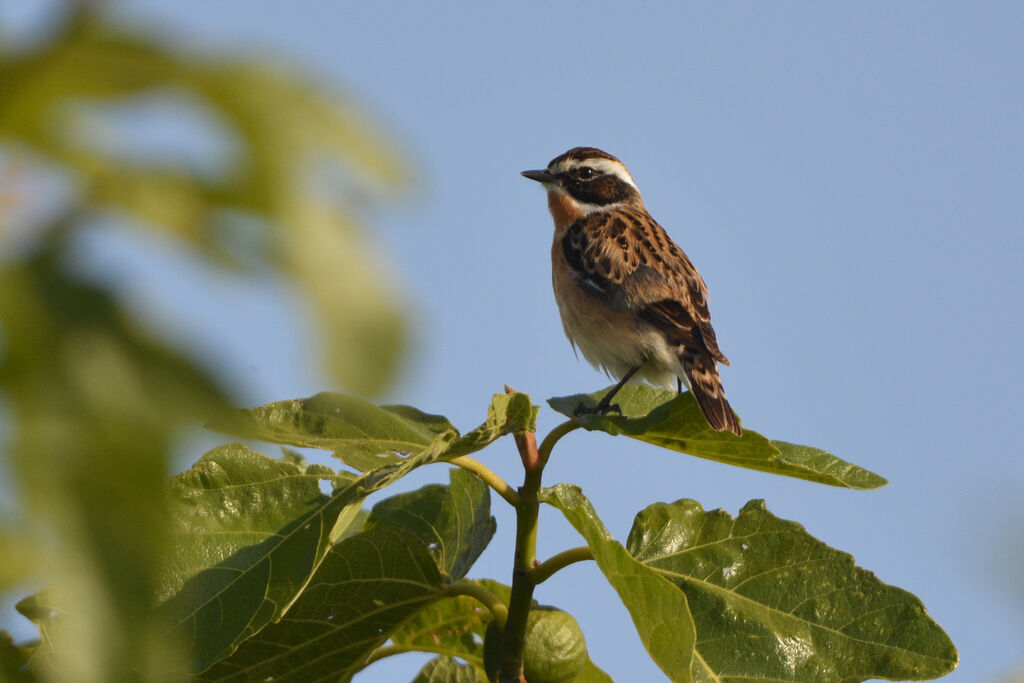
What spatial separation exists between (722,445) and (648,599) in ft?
2.69

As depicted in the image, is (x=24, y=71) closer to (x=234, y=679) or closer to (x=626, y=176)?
(x=234, y=679)

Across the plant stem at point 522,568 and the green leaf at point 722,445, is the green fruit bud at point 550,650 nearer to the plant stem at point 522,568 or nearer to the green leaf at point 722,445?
the plant stem at point 522,568

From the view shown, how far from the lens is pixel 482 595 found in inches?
140

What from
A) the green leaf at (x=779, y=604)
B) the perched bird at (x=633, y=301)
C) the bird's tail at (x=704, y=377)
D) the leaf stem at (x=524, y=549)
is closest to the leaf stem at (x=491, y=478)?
the leaf stem at (x=524, y=549)

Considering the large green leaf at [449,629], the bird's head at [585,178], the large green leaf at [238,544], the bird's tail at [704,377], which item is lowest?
the large green leaf at [449,629]

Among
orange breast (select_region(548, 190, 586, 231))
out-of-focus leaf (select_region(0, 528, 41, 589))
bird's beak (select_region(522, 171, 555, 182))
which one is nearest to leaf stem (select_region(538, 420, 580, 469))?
out-of-focus leaf (select_region(0, 528, 41, 589))

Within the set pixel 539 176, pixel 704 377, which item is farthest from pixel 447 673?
pixel 539 176

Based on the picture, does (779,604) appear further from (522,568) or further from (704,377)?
(704,377)

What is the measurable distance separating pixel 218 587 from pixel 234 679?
0.53m

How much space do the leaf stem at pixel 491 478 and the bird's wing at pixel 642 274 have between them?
4.44 m

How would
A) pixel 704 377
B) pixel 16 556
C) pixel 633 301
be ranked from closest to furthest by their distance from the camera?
pixel 16 556 < pixel 704 377 < pixel 633 301

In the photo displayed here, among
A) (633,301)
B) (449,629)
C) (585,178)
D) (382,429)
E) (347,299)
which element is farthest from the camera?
(585,178)

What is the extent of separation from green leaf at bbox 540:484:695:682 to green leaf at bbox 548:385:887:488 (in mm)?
448

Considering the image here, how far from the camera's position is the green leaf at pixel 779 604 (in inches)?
140
